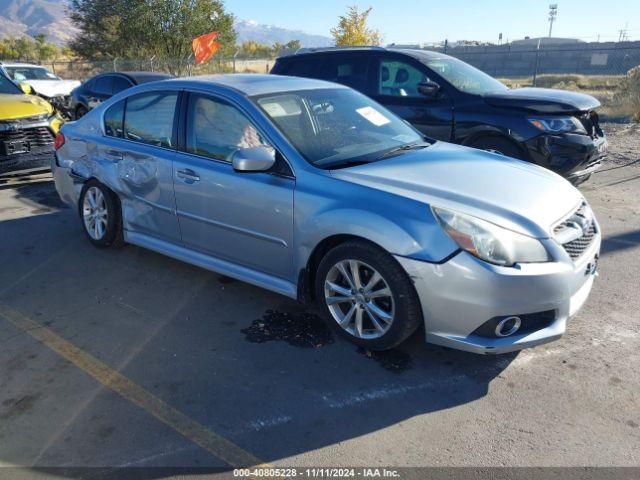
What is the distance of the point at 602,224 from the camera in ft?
20.2

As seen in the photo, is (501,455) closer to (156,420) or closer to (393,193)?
(393,193)

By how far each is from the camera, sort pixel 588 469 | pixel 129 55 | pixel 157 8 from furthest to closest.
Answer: pixel 129 55 → pixel 157 8 → pixel 588 469

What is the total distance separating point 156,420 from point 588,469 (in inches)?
83.5

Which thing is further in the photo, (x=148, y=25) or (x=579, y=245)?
(x=148, y=25)

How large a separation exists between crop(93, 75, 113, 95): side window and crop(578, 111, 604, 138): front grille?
9.82 meters

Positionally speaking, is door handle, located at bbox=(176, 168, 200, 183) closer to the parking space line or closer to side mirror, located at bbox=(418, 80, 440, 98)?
the parking space line

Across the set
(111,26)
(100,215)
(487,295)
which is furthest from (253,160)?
(111,26)

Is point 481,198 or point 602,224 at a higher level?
point 481,198

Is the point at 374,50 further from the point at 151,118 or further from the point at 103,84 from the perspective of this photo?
the point at 103,84

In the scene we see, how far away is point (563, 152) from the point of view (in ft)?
20.8

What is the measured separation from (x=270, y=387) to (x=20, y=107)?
22.9 ft

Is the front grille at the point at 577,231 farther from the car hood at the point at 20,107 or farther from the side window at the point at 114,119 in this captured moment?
the car hood at the point at 20,107

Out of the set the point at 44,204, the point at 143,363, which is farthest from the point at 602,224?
the point at 44,204

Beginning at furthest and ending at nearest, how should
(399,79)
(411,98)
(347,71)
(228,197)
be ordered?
1. (347,71)
2. (399,79)
3. (411,98)
4. (228,197)
